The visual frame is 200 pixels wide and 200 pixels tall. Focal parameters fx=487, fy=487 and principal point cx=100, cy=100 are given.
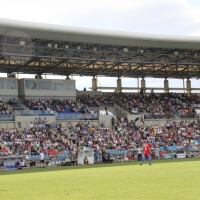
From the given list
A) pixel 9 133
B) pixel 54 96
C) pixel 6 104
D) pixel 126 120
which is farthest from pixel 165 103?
pixel 9 133

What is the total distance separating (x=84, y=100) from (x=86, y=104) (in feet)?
3.68

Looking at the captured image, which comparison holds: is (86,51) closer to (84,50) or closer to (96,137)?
(84,50)

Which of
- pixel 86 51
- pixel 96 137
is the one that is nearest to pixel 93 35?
pixel 86 51

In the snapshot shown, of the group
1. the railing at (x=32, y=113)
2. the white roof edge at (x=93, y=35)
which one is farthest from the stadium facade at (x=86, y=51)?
the railing at (x=32, y=113)

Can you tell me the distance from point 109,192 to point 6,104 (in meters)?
41.5

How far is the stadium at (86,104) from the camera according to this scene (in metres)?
44.1

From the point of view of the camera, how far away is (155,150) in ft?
159

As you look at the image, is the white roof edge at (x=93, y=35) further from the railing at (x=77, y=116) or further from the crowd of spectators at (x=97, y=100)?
the crowd of spectators at (x=97, y=100)

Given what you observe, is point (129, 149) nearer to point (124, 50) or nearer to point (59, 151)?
point (59, 151)

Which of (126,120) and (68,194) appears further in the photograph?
(126,120)

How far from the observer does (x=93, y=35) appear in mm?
51281

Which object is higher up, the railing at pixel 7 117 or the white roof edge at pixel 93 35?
the white roof edge at pixel 93 35

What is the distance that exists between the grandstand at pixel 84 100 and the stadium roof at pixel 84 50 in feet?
0.35

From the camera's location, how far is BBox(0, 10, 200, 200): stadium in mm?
44094
